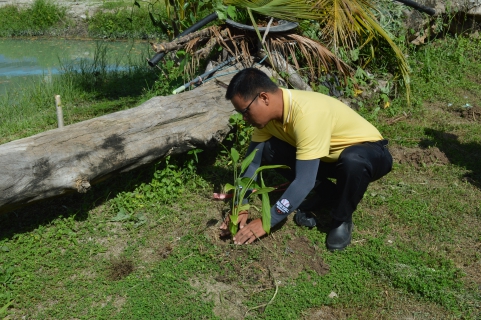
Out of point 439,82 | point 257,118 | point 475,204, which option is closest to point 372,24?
point 439,82

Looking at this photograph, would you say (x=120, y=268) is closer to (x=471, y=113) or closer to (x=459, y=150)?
(x=459, y=150)

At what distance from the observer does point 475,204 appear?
3957mm

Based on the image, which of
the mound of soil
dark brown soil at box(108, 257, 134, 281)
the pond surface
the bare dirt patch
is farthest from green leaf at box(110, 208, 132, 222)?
the pond surface

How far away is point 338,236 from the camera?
3.37 meters

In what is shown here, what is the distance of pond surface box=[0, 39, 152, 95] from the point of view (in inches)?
374

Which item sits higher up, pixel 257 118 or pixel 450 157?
pixel 257 118

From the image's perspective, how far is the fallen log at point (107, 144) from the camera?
313 cm

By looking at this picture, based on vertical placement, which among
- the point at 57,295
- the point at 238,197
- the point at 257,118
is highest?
the point at 257,118

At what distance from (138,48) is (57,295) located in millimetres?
10029

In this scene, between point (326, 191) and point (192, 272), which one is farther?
point (326, 191)

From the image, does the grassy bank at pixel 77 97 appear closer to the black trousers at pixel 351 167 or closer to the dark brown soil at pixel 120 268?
the black trousers at pixel 351 167

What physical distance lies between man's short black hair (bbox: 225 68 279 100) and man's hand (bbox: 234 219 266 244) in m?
0.86

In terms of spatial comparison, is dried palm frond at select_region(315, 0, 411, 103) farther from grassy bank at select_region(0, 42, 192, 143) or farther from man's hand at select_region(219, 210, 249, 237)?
man's hand at select_region(219, 210, 249, 237)

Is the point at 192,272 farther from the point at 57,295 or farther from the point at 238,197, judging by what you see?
the point at 57,295
